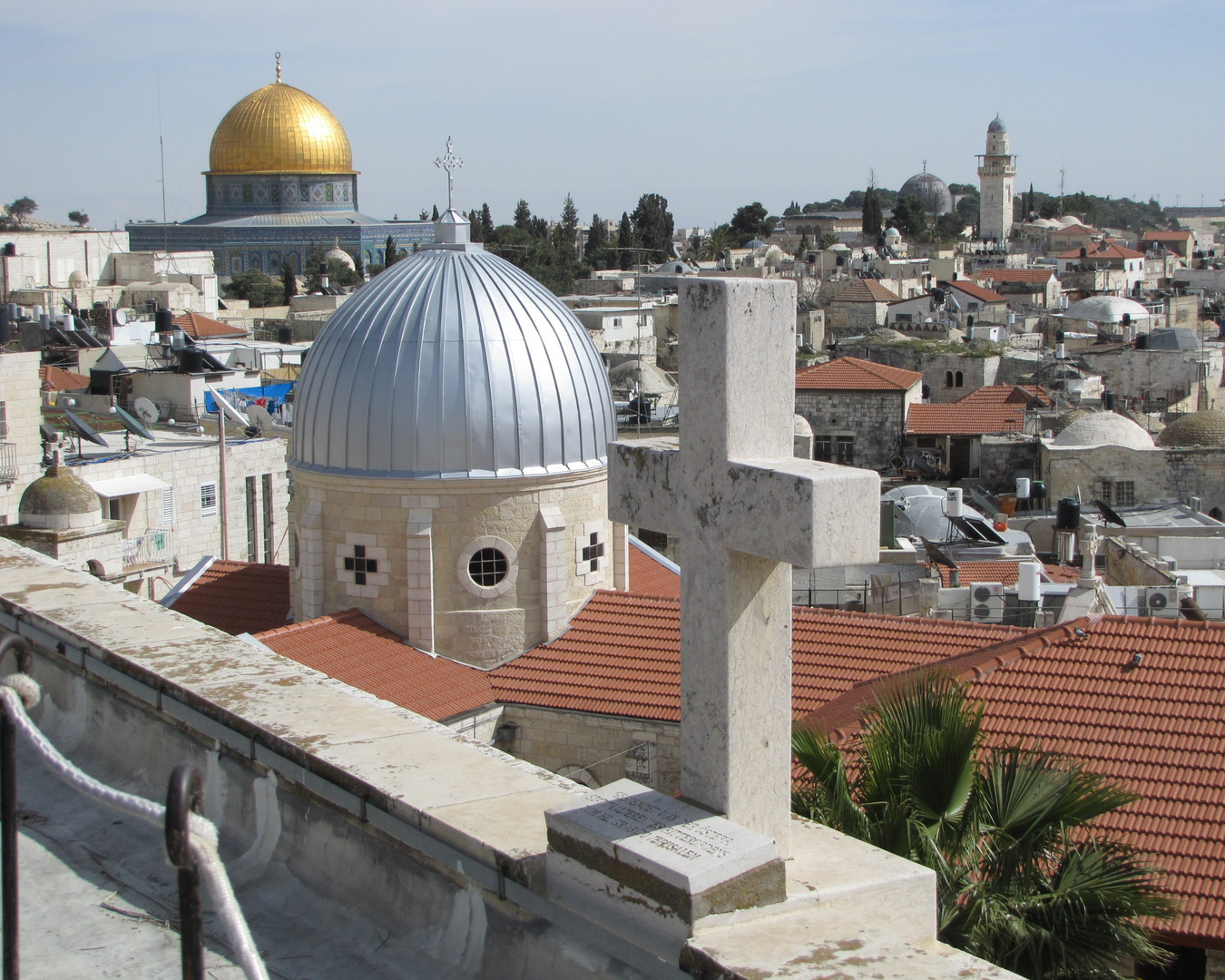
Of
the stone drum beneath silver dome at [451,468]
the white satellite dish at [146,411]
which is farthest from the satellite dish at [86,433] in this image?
the stone drum beneath silver dome at [451,468]

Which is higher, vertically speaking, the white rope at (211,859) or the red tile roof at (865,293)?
the red tile roof at (865,293)

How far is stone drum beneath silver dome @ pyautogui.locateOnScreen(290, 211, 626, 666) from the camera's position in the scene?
1473 centimetres

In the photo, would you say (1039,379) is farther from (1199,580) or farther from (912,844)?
(912,844)

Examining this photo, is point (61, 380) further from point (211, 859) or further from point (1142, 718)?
point (211, 859)

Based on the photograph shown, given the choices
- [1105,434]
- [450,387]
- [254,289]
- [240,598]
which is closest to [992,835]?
[450,387]

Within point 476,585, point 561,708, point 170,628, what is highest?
point 170,628

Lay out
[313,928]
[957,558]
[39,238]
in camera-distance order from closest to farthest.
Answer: [313,928]
[957,558]
[39,238]

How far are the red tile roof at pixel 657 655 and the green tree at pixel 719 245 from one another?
7521 centimetres

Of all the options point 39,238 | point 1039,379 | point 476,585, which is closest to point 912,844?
point 476,585

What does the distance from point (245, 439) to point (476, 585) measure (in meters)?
14.4

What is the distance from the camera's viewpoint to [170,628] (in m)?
5.68

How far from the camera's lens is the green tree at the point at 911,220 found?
110 m

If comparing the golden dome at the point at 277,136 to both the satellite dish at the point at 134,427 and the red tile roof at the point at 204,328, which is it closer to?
the red tile roof at the point at 204,328

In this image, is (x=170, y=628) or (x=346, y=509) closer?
(x=170, y=628)
